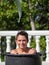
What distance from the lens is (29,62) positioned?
237 centimetres

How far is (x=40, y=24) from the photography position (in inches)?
347

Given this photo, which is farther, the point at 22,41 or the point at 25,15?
the point at 25,15

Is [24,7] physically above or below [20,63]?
above

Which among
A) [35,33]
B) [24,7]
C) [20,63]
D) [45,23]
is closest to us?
[20,63]

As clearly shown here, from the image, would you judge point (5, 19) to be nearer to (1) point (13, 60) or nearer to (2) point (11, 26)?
(2) point (11, 26)

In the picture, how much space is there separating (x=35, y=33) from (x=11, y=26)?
445cm

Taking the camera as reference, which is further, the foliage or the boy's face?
the foliage

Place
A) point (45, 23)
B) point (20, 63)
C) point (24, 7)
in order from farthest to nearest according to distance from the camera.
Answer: point (45, 23) → point (24, 7) → point (20, 63)

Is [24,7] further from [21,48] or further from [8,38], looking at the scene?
[21,48]

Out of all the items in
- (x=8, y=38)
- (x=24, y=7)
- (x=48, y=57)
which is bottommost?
(x=48, y=57)

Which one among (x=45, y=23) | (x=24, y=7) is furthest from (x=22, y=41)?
(x=45, y=23)

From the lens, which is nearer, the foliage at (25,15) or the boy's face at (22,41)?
the boy's face at (22,41)

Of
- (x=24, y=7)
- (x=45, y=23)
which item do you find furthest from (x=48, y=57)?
(x=45, y=23)

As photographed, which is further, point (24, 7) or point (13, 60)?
point (24, 7)
